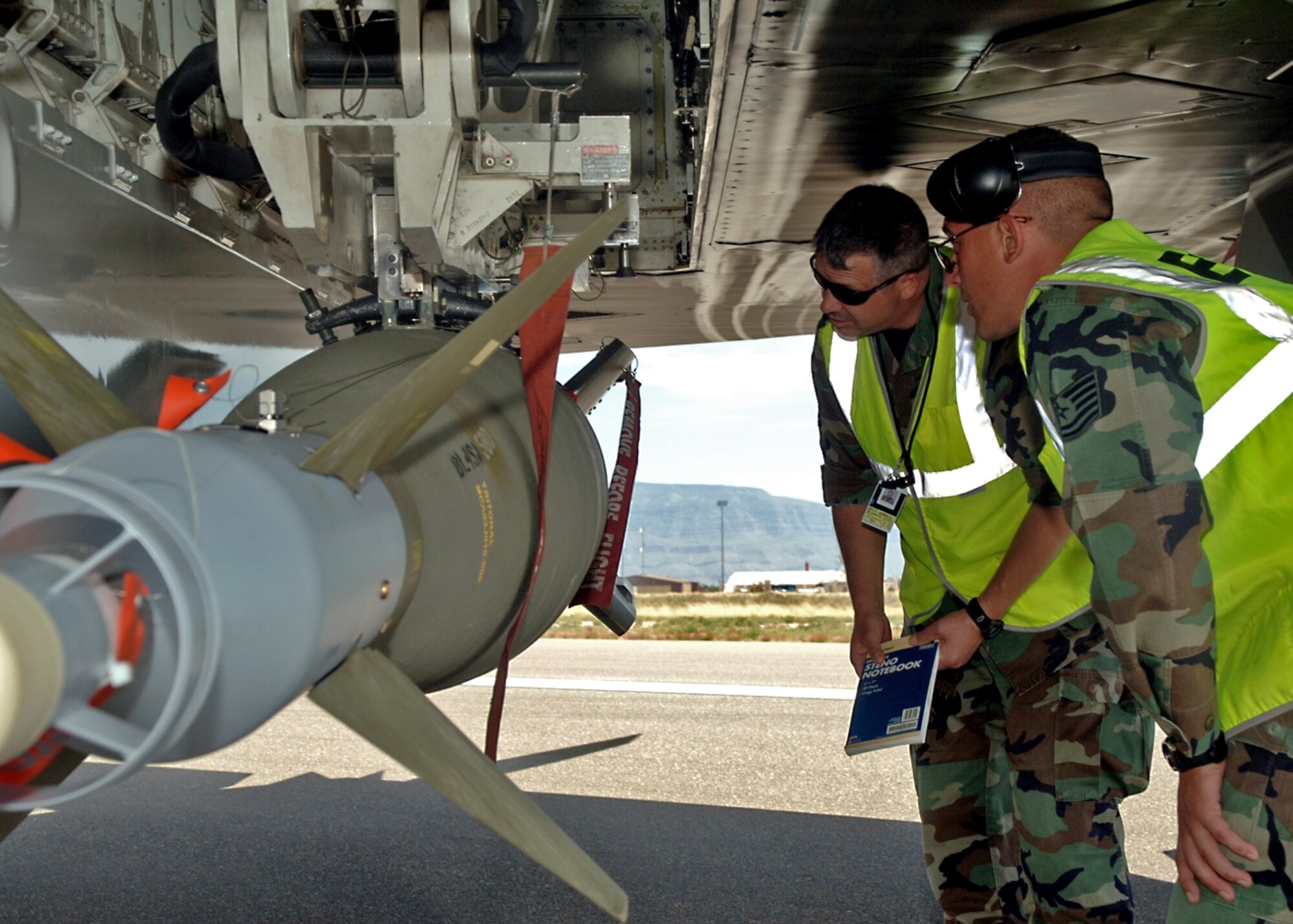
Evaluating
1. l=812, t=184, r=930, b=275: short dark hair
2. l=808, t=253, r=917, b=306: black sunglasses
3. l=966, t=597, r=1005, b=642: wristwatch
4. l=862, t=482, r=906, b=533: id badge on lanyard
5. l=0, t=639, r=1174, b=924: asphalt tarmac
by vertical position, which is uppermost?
l=812, t=184, r=930, b=275: short dark hair

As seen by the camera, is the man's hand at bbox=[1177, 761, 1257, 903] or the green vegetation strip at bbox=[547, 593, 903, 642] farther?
the green vegetation strip at bbox=[547, 593, 903, 642]

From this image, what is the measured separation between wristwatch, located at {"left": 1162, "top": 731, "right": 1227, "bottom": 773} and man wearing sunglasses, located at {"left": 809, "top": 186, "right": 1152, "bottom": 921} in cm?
71

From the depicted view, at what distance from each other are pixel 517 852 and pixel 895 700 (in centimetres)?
211

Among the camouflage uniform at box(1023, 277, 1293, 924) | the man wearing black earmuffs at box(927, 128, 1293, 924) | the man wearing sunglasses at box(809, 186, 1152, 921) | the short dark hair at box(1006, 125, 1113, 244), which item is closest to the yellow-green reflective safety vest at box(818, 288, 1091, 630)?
the man wearing sunglasses at box(809, 186, 1152, 921)

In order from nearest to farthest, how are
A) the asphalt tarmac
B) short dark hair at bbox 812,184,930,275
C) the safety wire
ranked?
the safety wire, short dark hair at bbox 812,184,930,275, the asphalt tarmac

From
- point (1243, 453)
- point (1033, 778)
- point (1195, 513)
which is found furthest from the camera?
point (1033, 778)

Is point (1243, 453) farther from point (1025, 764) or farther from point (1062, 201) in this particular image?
point (1025, 764)

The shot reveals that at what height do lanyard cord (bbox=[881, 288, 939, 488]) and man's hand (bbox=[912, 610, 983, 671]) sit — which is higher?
lanyard cord (bbox=[881, 288, 939, 488])

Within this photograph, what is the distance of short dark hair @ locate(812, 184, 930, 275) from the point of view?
2.41 meters

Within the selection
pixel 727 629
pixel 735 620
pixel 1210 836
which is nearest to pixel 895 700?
pixel 1210 836

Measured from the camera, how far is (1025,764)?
7.36 feet

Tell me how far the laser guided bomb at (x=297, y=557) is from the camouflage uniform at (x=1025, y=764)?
907mm

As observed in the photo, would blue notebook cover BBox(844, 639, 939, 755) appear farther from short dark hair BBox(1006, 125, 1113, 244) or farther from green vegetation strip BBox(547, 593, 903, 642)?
green vegetation strip BBox(547, 593, 903, 642)

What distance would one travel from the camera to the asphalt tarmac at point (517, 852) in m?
3.38
